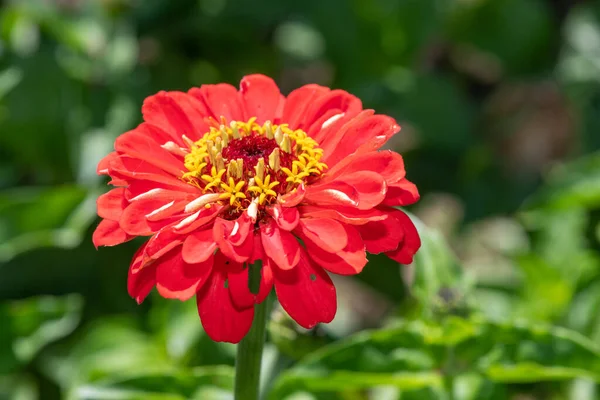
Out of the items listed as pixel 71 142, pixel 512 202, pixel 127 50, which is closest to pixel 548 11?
pixel 512 202

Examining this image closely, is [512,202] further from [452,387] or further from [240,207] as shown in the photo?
[240,207]

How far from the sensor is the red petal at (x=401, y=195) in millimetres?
862

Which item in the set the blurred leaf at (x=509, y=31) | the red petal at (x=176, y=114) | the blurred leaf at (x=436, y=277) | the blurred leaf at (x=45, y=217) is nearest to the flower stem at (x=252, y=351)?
the red petal at (x=176, y=114)

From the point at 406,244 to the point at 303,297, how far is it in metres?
0.15

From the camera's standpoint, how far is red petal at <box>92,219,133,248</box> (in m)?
0.84

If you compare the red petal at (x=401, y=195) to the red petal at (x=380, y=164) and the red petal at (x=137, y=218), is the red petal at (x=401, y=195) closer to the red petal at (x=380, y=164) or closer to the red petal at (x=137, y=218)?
the red petal at (x=380, y=164)

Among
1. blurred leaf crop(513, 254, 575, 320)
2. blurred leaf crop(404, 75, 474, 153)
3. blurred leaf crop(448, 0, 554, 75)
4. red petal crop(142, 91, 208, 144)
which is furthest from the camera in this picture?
blurred leaf crop(448, 0, 554, 75)

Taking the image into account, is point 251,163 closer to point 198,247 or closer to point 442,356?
point 198,247

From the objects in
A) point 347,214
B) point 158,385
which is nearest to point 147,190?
point 347,214

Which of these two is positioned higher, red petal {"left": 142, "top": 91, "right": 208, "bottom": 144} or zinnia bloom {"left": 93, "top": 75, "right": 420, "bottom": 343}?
red petal {"left": 142, "top": 91, "right": 208, "bottom": 144}

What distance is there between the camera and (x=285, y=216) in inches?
32.3

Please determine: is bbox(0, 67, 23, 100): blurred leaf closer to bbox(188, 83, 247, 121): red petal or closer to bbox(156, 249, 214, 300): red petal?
bbox(188, 83, 247, 121): red petal

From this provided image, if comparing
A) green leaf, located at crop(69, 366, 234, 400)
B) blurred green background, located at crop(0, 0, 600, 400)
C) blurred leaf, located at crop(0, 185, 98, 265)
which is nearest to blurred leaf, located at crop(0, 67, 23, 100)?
blurred green background, located at crop(0, 0, 600, 400)

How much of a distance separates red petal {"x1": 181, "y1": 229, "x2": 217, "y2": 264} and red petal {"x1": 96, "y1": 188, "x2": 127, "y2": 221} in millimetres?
107
